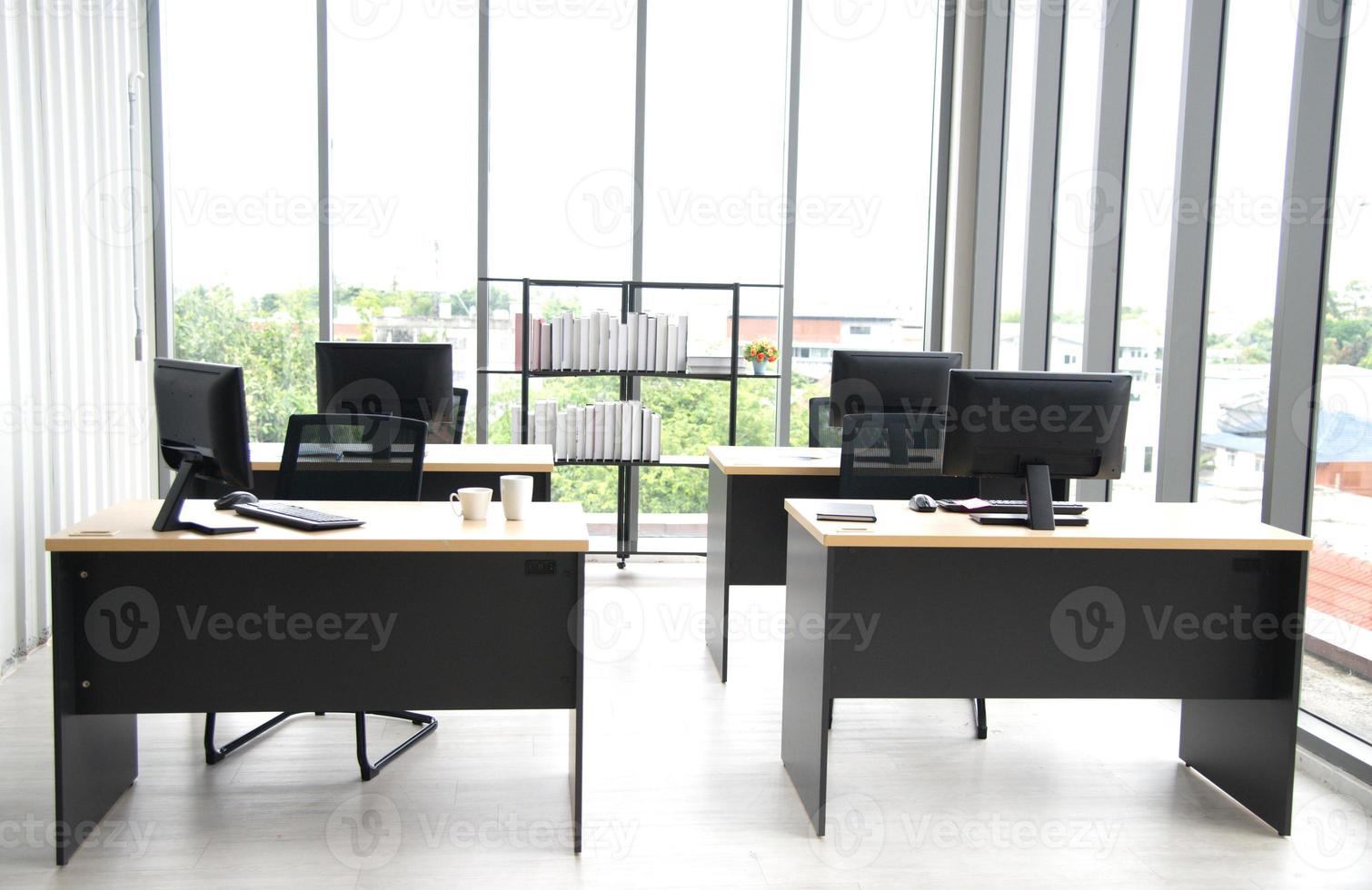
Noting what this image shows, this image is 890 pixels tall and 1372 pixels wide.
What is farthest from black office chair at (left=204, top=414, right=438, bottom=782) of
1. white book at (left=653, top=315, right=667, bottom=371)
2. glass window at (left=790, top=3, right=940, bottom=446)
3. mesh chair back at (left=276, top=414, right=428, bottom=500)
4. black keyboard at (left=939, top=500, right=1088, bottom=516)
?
glass window at (left=790, top=3, right=940, bottom=446)

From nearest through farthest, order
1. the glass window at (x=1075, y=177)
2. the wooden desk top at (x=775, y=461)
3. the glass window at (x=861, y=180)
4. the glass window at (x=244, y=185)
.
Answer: the wooden desk top at (x=775, y=461) < the glass window at (x=1075, y=177) < the glass window at (x=244, y=185) < the glass window at (x=861, y=180)

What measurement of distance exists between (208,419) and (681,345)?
3223mm

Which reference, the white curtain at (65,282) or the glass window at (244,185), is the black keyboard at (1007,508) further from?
the glass window at (244,185)

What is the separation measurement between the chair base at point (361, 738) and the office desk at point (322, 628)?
237 mm

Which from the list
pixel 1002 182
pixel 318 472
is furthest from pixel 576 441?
pixel 1002 182

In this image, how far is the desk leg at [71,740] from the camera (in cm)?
262

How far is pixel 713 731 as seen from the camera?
3588 mm

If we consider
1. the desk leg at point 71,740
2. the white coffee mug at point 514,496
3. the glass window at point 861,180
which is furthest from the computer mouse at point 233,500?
the glass window at point 861,180

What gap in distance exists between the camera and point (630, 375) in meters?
5.77

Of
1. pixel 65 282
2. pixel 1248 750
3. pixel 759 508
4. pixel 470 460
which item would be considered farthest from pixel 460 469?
pixel 1248 750

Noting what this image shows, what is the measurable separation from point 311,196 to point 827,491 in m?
3.51

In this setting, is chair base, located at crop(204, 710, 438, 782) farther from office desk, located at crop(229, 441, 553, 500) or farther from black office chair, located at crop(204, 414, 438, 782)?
office desk, located at crop(229, 441, 553, 500)

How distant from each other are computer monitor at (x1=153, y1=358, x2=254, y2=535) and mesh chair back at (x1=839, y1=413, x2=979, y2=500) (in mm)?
1944

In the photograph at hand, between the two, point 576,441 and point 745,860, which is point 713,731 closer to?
point 745,860
